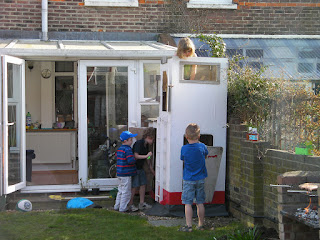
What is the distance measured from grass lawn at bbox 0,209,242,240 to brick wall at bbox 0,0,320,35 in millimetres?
4600

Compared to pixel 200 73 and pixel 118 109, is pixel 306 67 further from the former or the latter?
pixel 118 109

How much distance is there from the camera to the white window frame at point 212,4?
1147 cm

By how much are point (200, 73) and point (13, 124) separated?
10.6ft

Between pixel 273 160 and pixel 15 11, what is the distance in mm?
6815

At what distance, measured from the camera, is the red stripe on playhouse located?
7965 millimetres

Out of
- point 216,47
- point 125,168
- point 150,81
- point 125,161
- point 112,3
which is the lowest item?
point 125,168

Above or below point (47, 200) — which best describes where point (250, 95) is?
above

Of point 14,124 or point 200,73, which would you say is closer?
point 200,73

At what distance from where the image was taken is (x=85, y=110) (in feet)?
30.2

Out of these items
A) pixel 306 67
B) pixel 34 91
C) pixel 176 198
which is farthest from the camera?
pixel 34 91

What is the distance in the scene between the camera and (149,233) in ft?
22.5

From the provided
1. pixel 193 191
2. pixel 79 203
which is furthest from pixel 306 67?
pixel 79 203

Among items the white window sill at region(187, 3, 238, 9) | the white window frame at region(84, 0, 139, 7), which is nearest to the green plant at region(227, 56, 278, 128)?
the white window sill at region(187, 3, 238, 9)

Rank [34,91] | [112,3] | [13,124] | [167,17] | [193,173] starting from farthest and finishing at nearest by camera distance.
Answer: [34,91]
[167,17]
[112,3]
[13,124]
[193,173]
